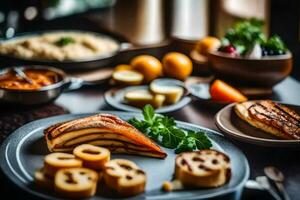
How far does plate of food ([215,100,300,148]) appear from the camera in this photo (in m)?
1.48

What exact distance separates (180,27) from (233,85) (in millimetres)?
1488

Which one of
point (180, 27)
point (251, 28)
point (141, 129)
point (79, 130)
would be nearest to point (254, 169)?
point (141, 129)

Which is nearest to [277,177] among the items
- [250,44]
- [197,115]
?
[197,115]

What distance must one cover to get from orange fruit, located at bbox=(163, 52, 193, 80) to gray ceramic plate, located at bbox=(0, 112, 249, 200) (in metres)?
0.59

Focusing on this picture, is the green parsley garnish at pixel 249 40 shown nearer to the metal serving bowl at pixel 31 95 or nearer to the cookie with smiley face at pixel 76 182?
the metal serving bowl at pixel 31 95

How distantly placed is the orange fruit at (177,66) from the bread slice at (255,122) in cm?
51

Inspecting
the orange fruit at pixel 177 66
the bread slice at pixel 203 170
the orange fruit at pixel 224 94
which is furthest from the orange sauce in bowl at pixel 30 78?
the bread slice at pixel 203 170

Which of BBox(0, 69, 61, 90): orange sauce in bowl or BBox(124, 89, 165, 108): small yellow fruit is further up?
BBox(0, 69, 61, 90): orange sauce in bowl

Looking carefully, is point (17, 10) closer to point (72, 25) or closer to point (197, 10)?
point (72, 25)

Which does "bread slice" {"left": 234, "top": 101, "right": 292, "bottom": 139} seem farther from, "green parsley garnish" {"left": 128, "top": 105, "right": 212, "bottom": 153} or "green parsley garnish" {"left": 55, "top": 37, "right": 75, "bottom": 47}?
"green parsley garnish" {"left": 55, "top": 37, "right": 75, "bottom": 47}

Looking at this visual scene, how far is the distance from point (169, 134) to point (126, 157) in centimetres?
15

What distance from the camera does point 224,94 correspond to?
192 cm

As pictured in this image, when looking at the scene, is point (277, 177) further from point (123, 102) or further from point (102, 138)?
point (123, 102)

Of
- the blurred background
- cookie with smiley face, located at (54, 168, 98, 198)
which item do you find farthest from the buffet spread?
the blurred background
